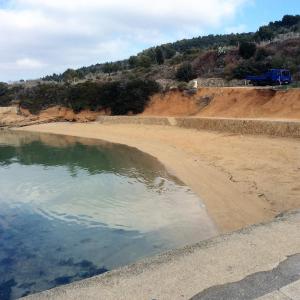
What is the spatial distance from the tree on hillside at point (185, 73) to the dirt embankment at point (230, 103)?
6243mm

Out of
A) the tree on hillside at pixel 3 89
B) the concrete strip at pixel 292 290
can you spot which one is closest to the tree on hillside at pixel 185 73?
the tree on hillside at pixel 3 89

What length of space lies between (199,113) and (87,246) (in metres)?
26.0

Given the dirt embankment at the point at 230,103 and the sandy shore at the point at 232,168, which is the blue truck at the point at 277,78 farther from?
the sandy shore at the point at 232,168

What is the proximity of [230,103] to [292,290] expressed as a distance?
28.8 m

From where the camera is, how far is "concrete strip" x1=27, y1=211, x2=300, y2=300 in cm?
509

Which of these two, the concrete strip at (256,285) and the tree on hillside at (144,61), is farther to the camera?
the tree on hillside at (144,61)

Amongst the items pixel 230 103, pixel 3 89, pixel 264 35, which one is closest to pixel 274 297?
pixel 230 103

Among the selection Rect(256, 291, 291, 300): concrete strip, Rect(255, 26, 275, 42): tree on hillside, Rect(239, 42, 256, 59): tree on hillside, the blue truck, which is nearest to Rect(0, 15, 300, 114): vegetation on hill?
Rect(239, 42, 256, 59): tree on hillside

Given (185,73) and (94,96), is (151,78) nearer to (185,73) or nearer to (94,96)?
(185,73)

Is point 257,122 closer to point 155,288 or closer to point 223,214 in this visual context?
point 223,214

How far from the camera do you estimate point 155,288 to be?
5.14 m

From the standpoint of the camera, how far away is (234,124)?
26328 mm

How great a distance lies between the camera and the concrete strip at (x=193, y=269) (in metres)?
5.09

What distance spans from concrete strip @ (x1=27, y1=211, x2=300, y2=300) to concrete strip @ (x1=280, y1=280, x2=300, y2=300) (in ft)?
1.75
